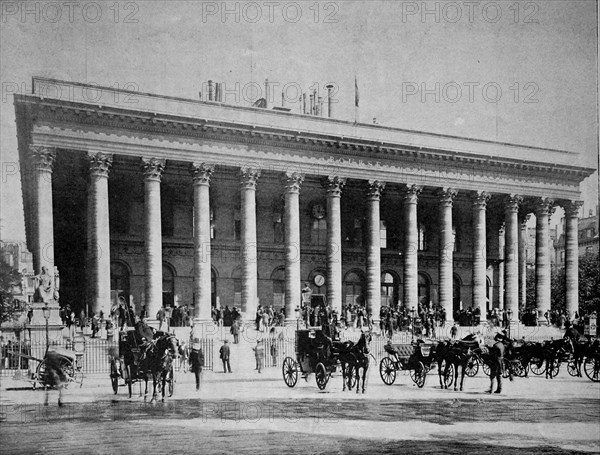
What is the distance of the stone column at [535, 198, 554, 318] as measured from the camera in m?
32.0

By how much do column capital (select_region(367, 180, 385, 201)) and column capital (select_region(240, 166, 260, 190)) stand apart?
652 centimetres

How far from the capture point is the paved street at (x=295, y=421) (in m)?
10.8

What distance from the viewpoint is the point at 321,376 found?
47.6 ft

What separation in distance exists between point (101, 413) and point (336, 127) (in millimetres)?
20949

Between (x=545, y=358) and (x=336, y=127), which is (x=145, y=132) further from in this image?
(x=545, y=358)

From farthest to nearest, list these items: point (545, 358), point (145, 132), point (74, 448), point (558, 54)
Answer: point (145, 132)
point (545, 358)
point (558, 54)
point (74, 448)

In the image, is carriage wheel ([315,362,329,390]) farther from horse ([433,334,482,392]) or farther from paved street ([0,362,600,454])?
horse ([433,334,482,392])

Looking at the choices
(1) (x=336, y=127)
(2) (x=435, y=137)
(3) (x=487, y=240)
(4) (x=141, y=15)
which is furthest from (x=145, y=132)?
(3) (x=487, y=240)

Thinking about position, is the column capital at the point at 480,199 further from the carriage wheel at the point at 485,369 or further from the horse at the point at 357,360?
the horse at the point at 357,360

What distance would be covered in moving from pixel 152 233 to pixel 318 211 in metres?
10.4

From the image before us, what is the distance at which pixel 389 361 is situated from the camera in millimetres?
16797

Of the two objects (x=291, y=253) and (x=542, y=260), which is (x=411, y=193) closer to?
(x=291, y=253)

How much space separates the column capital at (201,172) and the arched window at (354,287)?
12466 millimetres

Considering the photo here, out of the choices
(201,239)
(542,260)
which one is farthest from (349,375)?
(542,260)
